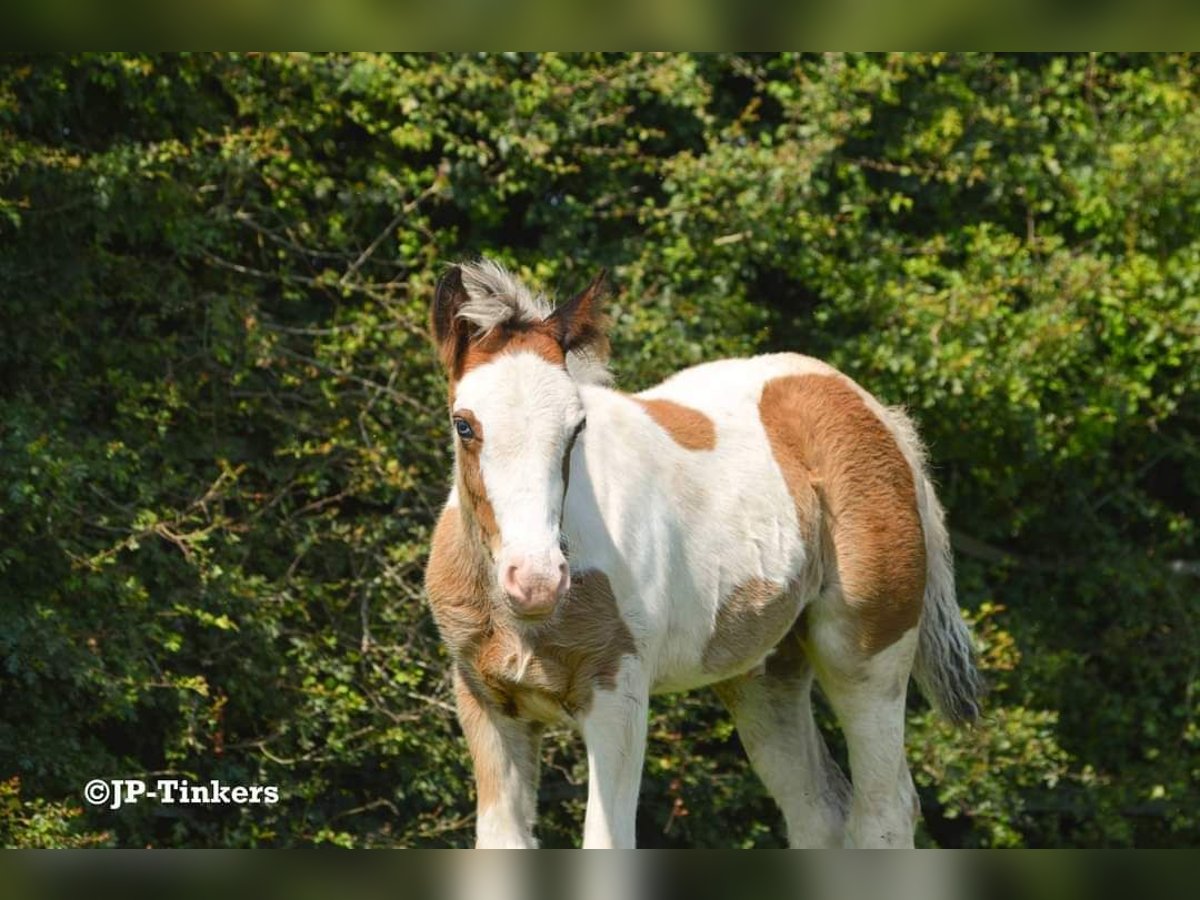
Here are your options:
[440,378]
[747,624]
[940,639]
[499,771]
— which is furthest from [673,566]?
[440,378]

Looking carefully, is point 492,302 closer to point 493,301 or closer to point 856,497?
point 493,301

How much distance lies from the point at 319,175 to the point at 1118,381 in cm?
385

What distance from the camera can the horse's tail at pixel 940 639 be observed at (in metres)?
4.99

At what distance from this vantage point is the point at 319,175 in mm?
7113

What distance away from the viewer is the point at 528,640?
152 inches

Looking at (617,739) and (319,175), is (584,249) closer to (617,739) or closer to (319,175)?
(319,175)

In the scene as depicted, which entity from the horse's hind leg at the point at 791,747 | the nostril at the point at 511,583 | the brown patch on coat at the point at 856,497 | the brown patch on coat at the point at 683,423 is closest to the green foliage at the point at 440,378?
the horse's hind leg at the point at 791,747

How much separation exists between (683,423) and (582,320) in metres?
0.67

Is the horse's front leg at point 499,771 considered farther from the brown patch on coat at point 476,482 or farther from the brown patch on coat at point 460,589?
the brown patch on coat at point 476,482

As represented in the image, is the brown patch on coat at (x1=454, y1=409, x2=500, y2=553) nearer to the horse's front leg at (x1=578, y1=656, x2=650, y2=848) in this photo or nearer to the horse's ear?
the horse's ear

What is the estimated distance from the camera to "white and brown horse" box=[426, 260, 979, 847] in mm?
3703

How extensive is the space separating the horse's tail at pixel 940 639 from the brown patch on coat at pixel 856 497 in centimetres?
16

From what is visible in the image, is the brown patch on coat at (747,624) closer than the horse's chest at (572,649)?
No

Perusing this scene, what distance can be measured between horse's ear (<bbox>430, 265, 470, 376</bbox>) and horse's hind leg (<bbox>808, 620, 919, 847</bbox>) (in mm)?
1491
